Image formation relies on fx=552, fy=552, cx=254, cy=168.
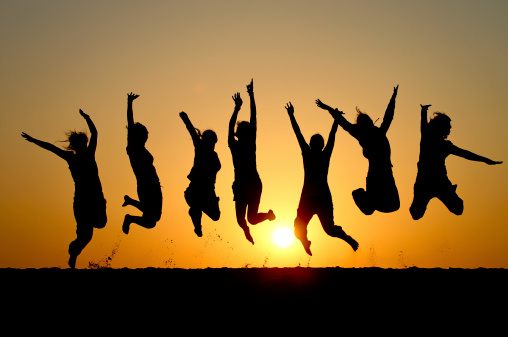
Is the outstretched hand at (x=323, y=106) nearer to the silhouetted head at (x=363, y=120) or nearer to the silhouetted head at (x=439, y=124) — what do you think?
the silhouetted head at (x=363, y=120)

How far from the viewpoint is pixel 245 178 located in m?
10.4

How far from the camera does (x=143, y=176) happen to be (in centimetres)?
1079

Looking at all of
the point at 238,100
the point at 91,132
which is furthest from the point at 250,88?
the point at 91,132

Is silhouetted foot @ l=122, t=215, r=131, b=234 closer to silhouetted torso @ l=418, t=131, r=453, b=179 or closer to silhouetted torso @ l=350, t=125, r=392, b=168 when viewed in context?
silhouetted torso @ l=350, t=125, r=392, b=168

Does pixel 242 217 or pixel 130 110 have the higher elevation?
pixel 130 110

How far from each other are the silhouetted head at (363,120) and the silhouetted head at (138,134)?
4.12m

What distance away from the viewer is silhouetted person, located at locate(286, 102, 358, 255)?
9781mm

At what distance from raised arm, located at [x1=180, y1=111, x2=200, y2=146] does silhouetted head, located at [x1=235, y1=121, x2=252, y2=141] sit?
833mm

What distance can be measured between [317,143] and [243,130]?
54.8 inches

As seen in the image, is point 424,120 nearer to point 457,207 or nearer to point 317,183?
point 457,207

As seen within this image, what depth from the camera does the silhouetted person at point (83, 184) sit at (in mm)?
10523

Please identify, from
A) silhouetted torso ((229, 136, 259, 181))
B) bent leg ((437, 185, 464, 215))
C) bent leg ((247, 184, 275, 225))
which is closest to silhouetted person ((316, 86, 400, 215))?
bent leg ((437, 185, 464, 215))
